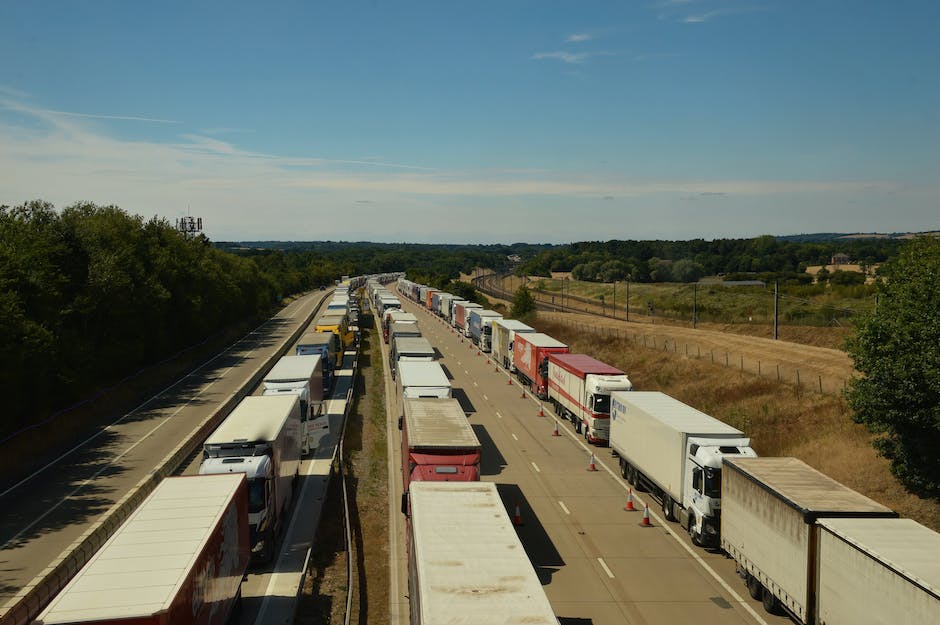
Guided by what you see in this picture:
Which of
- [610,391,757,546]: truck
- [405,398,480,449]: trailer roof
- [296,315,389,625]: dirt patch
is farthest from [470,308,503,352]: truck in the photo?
[610,391,757,546]: truck

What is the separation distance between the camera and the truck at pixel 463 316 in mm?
74800

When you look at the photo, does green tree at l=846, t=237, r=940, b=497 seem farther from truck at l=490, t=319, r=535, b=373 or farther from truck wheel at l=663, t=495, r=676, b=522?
truck at l=490, t=319, r=535, b=373

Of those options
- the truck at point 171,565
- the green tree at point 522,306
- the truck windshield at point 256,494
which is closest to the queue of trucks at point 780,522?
the truck at point 171,565

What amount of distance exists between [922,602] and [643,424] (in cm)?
1373

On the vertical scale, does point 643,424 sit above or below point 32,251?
below

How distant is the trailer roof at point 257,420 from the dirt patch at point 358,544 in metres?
3.57

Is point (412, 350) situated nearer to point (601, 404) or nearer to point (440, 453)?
point (601, 404)

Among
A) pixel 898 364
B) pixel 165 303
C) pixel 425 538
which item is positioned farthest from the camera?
pixel 165 303

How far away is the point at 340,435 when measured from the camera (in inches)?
1348

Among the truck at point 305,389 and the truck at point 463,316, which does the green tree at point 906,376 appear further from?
the truck at point 463,316

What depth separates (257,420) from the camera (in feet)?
71.9

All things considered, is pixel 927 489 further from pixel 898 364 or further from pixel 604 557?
pixel 604 557

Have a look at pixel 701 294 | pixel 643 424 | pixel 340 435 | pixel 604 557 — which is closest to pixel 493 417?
pixel 340 435

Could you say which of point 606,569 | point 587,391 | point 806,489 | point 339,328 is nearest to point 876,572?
point 806,489
